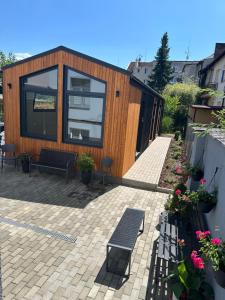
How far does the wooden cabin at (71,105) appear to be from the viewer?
7504mm

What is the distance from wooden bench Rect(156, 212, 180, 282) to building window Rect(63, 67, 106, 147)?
4082mm

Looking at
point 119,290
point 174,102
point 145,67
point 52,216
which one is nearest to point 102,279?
point 119,290

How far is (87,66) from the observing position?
751cm

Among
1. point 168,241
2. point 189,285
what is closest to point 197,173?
point 168,241

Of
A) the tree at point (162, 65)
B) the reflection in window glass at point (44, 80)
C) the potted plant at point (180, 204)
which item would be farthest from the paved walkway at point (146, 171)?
the tree at point (162, 65)

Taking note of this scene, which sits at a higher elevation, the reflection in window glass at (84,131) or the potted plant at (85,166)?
the reflection in window glass at (84,131)

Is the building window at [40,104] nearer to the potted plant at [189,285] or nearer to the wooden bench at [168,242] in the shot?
the wooden bench at [168,242]

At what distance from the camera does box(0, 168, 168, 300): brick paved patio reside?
11.8 ft

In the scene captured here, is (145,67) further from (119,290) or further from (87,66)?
(119,290)

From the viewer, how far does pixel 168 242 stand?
4.05 metres

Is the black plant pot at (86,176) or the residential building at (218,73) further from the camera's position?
the residential building at (218,73)

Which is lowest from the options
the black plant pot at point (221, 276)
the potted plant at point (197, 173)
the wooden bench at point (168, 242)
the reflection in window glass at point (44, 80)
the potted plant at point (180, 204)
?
the wooden bench at point (168, 242)

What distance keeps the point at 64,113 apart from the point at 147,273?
6009mm

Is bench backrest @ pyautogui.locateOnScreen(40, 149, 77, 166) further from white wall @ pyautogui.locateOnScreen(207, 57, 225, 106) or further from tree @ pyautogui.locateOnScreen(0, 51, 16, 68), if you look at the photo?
tree @ pyautogui.locateOnScreen(0, 51, 16, 68)
